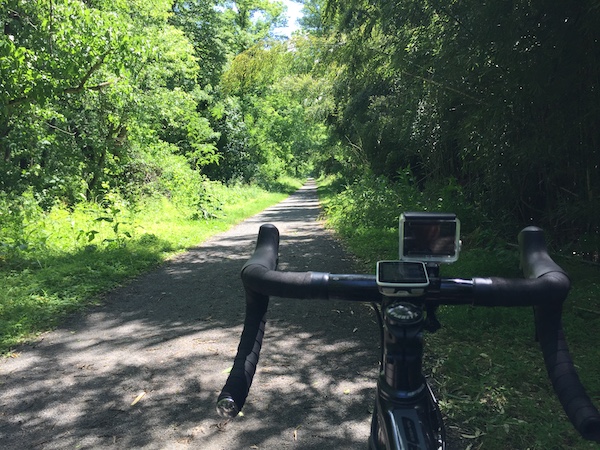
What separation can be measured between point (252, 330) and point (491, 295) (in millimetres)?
635

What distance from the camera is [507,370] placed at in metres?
3.56

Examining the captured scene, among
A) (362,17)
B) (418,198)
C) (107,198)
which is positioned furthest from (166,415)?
(107,198)

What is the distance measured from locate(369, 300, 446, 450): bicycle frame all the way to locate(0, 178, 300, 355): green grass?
427cm

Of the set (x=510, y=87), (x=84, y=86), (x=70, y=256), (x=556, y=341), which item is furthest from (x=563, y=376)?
(x=84, y=86)

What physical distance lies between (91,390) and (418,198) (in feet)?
28.1

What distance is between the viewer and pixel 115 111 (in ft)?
37.9

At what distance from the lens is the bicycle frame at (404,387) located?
39.1 inches

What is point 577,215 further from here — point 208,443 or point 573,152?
point 208,443

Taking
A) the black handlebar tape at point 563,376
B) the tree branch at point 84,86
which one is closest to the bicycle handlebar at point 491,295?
the black handlebar tape at point 563,376

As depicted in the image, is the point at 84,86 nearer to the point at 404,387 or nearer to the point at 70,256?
the point at 70,256

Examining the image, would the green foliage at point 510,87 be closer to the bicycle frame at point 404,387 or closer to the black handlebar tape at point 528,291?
the black handlebar tape at point 528,291

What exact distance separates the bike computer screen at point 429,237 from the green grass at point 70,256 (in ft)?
14.2

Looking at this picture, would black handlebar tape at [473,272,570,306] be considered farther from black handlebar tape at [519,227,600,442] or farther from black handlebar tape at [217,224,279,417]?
black handlebar tape at [217,224,279,417]

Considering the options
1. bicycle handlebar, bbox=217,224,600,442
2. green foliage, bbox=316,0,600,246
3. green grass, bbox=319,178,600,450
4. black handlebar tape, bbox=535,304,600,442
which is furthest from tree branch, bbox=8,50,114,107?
black handlebar tape, bbox=535,304,600,442
